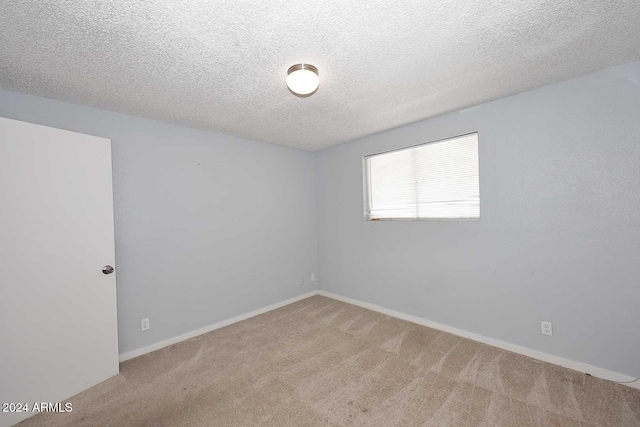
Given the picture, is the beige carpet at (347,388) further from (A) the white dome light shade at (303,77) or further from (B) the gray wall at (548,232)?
(A) the white dome light shade at (303,77)

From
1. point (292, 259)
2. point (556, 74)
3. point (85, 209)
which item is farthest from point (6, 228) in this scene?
point (556, 74)

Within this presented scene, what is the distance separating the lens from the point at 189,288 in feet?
9.74

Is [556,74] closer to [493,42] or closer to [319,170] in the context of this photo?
[493,42]

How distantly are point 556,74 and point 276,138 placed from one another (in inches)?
117

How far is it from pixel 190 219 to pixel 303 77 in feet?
6.99

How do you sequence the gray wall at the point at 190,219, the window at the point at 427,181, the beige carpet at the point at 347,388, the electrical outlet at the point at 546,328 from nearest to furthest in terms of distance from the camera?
the beige carpet at the point at 347,388 < the electrical outlet at the point at 546,328 < the gray wall at the point at 190,219 < the window at the point at 427,181

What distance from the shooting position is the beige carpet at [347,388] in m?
1.73

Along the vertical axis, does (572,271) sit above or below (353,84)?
below

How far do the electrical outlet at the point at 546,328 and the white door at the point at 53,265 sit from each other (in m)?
3.85

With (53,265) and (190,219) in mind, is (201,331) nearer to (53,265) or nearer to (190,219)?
(190,219)

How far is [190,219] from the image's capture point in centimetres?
299

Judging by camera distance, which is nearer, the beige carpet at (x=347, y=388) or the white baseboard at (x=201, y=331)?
the beige carpet at (x=347, y=388)

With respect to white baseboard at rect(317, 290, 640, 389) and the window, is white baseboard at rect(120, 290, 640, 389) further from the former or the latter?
the window

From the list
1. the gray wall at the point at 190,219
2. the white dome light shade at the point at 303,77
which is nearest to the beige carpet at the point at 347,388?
the gray wall at the point at 190,219
